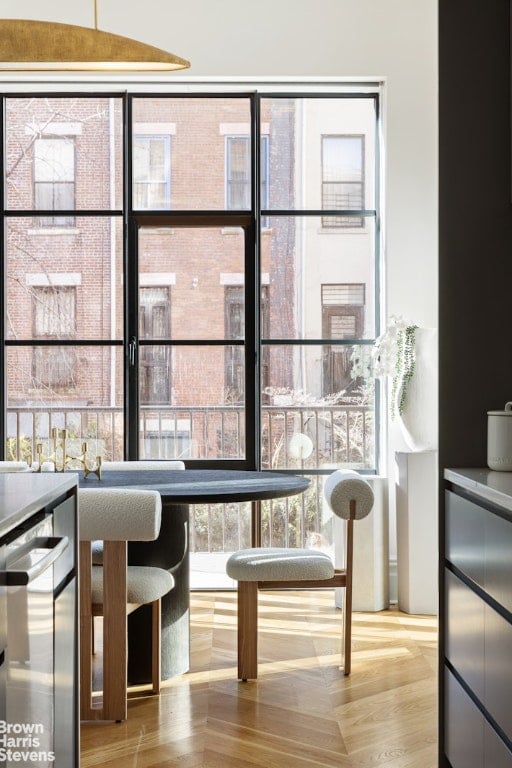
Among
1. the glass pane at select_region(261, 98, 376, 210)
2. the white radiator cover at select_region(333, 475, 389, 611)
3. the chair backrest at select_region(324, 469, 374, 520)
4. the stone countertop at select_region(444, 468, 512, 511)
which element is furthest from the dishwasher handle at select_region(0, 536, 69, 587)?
the glass pane at select_region(261, 98, 376, 210)

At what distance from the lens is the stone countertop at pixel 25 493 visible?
5.13ft

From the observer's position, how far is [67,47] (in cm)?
324

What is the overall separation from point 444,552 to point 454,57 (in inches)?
58.5

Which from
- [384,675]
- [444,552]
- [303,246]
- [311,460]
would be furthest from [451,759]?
[303,246]

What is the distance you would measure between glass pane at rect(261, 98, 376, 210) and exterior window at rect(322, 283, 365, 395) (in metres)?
0.52

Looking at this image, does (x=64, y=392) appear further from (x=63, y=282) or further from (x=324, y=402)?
(x=324, y=402)

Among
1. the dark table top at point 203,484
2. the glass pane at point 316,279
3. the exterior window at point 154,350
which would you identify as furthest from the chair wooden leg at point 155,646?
the glass pane at point 316,279

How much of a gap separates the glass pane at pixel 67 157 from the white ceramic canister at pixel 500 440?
11.2 ft

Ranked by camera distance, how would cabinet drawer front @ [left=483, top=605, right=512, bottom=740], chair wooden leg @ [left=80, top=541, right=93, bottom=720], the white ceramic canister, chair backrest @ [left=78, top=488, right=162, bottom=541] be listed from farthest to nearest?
1. chair wooden leg @ [left=80, top=541, right=93, bottom=720]
2. chair backrest @ [left=78, top=488, right=162, bottom=541]
3. the white ceramic canister
4. cabinet drawer front @ [left=483, top=605, right=512, bottom=740]

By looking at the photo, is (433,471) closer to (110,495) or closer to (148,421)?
Answer: (148,421)

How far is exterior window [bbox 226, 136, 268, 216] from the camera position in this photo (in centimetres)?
529

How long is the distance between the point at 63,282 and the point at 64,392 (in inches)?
26.2

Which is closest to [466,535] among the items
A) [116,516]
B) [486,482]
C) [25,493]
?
[486,482]

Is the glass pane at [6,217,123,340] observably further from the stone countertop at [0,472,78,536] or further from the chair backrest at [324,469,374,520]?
the stone countertop at [0,472,78,536]
